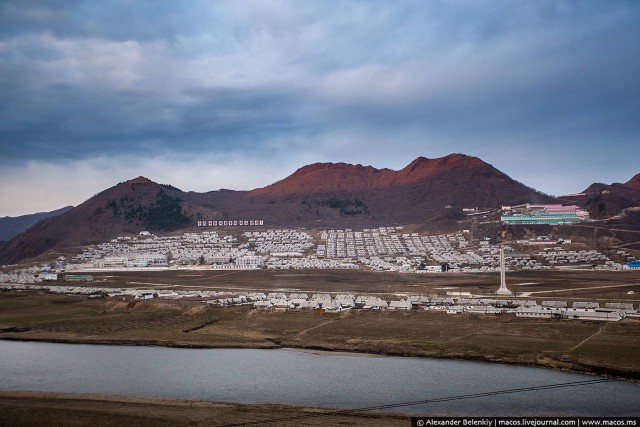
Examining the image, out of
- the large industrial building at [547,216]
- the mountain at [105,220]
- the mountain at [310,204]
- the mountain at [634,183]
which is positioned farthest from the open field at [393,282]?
the mountain at [634,183]

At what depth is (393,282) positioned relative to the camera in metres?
72.3

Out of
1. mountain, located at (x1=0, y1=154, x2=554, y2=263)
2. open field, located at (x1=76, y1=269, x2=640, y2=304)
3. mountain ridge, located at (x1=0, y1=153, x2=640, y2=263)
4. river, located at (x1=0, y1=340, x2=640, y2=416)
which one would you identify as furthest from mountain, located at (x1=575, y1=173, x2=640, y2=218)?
river, located at (x1=0, y1=340, x2=640, y2=416)

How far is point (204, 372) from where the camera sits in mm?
30484

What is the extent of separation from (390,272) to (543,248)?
3139 centimetres

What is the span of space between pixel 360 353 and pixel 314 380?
6640 mm

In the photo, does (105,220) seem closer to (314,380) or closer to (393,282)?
(393,282)

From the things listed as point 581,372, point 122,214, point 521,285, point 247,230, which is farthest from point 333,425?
point 122,214

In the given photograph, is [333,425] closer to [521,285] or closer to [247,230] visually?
[521,285]

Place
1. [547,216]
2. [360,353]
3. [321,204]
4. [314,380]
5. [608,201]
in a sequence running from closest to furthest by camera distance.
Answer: [314,380] → [360,353] → [547,216] → [608,201] → [321,204]

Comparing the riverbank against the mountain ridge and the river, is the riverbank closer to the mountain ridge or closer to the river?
the river

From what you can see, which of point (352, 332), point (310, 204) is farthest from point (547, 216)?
point (352, 332)

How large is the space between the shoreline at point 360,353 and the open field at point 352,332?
0.07 meters

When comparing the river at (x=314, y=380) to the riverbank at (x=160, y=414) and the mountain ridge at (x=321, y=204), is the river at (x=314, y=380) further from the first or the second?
the mountain ridge at (x=321, y=204)

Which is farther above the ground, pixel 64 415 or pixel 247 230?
pixel 247 230
